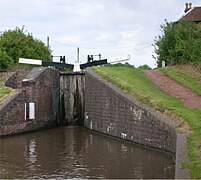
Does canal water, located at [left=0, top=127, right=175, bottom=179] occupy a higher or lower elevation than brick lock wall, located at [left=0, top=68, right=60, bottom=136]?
lower

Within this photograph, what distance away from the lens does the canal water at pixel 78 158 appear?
→ 33.4ft

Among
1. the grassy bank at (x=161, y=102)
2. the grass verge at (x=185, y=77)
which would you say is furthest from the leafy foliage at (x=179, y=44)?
the grassy bank at (x=161, y=102)

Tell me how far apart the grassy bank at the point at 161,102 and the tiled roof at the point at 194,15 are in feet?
50.1

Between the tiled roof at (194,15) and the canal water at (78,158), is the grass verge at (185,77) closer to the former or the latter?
the canal water at (78,158)

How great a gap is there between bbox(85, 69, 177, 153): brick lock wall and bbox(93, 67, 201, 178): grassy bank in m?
0.37

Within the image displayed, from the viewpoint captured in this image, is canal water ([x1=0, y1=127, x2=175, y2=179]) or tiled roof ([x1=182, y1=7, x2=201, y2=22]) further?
tiled roof ([x1=182, y1=7, x2=201, y2=22])

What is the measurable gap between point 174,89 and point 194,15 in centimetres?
1969

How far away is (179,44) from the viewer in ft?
78.5

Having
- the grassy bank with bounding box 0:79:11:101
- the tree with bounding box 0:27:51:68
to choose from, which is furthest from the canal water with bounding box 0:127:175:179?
the tree with bounding box 0:27:51:68

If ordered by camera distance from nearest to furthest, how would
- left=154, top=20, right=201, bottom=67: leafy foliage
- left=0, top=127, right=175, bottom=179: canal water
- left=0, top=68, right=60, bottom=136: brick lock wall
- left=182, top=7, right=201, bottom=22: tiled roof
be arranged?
left=0, top=127, right=175, bottom=179: canal water < left=0, top=68, right=60, bottom=136: brick lock wall < left=154, top=20, right=201, bottom=67: leafy foliage < left=182, top=7, right=201, bottom=22: tiled roof

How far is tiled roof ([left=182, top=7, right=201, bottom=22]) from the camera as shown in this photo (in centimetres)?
3494

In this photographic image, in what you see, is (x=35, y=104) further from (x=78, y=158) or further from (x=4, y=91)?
(x=78, y=158)

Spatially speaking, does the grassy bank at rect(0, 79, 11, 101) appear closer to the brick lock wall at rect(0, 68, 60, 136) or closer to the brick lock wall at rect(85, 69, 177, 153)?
the brick lock wall at rect(0, 68, 60, 136)

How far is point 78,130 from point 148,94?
4.76m
